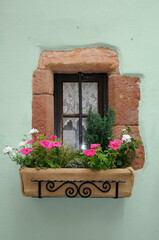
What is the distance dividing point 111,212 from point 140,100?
0.92 m

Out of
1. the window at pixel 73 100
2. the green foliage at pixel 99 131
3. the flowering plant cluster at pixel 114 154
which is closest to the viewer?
the flowering plant cluster at pixel 114 154

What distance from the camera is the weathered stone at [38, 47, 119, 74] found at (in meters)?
1.69

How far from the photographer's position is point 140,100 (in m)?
1.70

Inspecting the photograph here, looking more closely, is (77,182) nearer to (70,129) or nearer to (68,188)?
(68,188)

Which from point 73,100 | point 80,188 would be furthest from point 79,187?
point 73,100

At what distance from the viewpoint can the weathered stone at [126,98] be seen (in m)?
1.68

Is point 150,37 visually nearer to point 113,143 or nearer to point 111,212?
point 113,143

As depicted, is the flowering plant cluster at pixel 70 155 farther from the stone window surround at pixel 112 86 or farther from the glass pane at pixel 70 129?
the glass pane at pixel 70 129

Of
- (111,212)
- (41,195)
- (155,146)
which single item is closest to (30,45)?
(41,195)

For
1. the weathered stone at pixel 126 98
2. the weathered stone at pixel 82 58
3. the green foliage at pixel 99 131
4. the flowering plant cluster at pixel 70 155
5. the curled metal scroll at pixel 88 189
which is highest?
the weathered stone at pixel 82 58

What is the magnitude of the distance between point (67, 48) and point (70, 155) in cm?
87

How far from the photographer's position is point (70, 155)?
1562 mm

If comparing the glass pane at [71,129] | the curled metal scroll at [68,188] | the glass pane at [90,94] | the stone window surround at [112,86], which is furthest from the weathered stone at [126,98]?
Answer: the curled metal scroll at [68,188]

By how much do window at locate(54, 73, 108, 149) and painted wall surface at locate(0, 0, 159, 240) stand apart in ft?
0.81
